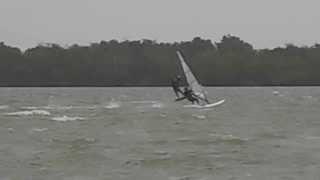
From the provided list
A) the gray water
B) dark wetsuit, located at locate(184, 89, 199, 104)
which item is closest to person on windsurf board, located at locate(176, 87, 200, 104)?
dark wetsuit, located at locate(184, 89, 199, 104)

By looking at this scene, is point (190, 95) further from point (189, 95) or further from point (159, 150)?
point (159, 150)

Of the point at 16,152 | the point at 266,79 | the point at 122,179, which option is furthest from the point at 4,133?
the point at 266,79

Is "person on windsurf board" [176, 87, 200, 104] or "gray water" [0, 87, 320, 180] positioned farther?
"person on windsurf board" [176, 87, 200, 104]

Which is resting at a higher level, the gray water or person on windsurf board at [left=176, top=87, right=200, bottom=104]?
person on windsurf board at [left=176, top=87, right=200, bottom=104]

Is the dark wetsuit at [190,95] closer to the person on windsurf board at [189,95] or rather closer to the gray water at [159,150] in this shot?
the person on windsurf board at [189,95]

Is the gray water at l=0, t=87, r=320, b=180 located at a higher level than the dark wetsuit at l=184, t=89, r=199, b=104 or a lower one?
lower

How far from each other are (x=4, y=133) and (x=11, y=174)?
43.1 ft

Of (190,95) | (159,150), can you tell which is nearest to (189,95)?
(190,95)

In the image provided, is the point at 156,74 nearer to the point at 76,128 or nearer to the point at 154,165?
the point at 76,128

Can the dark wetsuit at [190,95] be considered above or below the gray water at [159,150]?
above

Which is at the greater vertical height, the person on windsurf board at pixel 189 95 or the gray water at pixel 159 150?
the person on windsurf board at pixel 189 95

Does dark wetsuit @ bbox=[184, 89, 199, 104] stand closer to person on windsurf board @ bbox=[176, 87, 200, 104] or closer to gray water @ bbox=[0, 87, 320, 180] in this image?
person on windsurf board @ bbox=[176, 87, 200, 104]

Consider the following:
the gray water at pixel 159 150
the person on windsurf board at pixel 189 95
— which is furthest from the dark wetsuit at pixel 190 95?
the gray water at pixel 159 150

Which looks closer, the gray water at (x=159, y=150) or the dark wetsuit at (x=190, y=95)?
the gray water at (x=159, y=150)
